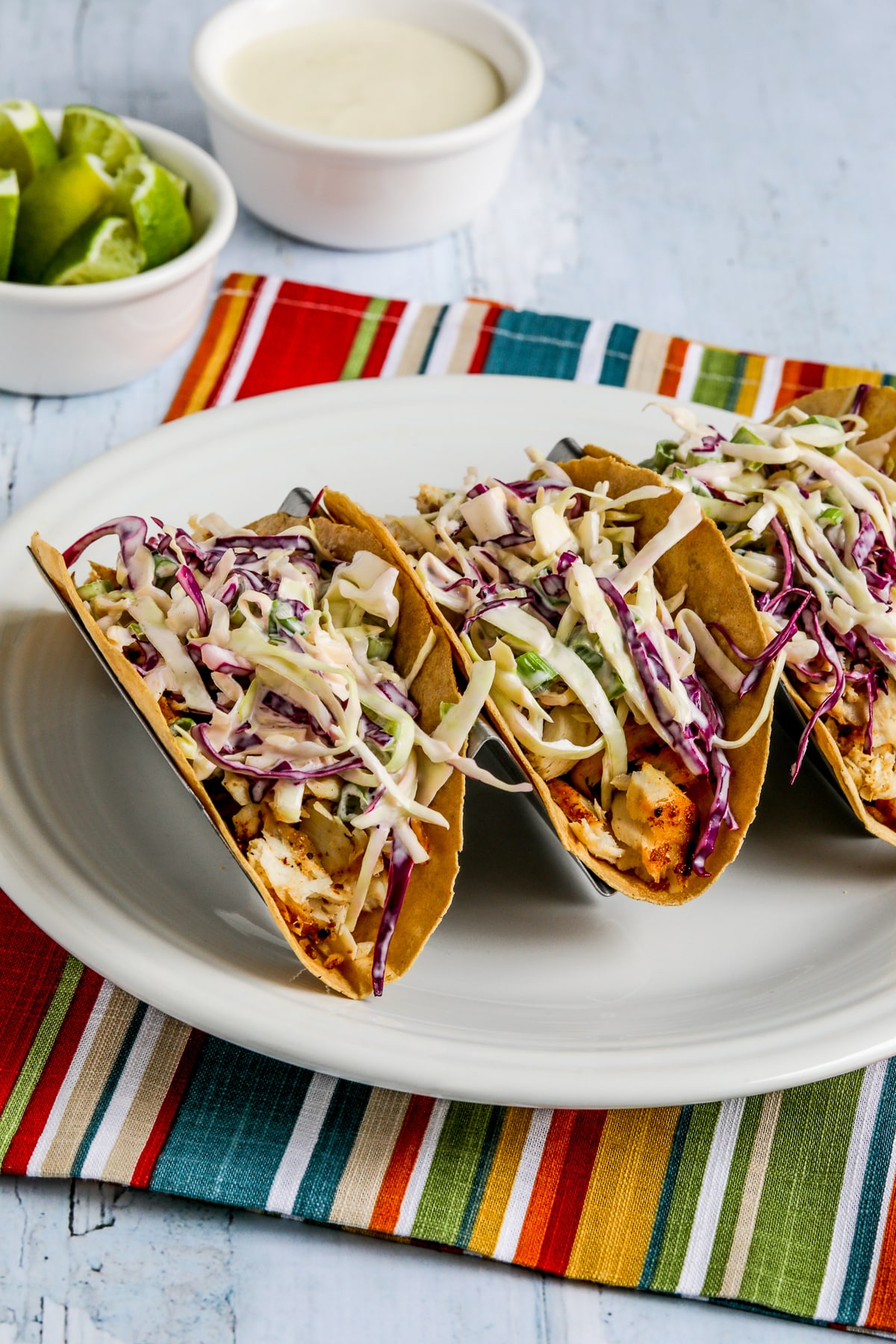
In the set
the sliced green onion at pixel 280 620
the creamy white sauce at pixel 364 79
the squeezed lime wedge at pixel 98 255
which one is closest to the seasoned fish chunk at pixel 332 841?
the sliced green onion at pixel 280 620

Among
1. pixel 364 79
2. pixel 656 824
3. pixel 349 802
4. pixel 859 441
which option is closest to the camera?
pixel 349 802

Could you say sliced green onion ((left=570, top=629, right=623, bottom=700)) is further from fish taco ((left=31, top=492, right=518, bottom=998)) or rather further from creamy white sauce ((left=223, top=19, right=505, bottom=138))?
creamy white sauce ((left=223, top=19, right=505, bottom=138))

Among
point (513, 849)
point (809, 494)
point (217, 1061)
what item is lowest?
point (217, 1061)

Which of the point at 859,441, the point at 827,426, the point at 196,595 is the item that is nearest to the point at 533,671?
the point at 196,595

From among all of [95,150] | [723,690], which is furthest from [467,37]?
[723,690]

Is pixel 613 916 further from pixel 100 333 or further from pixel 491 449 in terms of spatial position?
pixel 100 333

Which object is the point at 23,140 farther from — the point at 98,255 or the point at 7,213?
the point at 98,255

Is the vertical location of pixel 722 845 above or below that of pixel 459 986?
above
